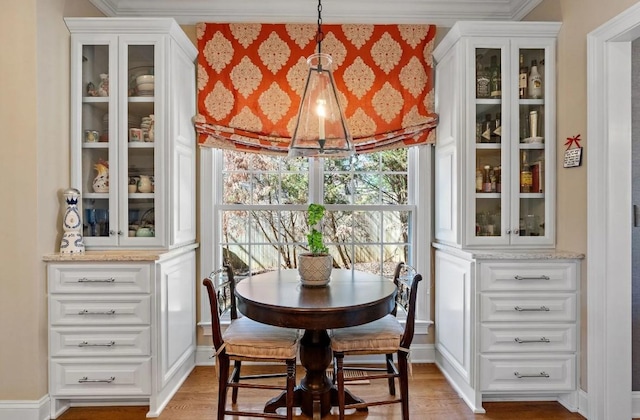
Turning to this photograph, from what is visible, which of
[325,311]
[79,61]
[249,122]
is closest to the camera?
[325,311]

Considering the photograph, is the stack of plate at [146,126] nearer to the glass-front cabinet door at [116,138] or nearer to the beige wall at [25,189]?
the glass-front cabinet door at [116,138]

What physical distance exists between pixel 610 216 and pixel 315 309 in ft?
5.80

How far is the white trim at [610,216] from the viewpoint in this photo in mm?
2242

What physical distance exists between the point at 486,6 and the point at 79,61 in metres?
3.02

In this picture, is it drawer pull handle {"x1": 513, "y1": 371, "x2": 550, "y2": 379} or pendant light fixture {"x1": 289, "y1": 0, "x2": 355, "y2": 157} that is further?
drawer pull handle {"x1": 513, "y1": 371, "x2": 550, "y2": 379}

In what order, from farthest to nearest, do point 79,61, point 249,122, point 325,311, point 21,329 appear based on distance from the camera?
point 249,122 → point 79,61 → point 21,329 → point 325,311

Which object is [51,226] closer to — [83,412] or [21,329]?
[21,329]

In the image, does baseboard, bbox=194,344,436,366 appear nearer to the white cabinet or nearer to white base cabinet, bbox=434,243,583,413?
white base cabinet, bbox=434,243,583,413

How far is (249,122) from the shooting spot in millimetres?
3121

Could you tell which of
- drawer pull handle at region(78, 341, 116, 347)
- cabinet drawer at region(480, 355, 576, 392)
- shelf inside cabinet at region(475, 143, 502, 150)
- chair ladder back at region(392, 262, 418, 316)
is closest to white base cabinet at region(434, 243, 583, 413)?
cabinet drawer at region(480, 355, 576, 392)

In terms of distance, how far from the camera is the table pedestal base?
2318mm

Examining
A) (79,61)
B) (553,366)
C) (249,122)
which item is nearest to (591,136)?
(553,366)

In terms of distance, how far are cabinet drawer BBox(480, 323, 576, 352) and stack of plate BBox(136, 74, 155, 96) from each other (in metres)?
2.63

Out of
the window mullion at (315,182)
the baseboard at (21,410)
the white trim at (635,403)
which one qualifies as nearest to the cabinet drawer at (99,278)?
the baseboard at (21,410)
